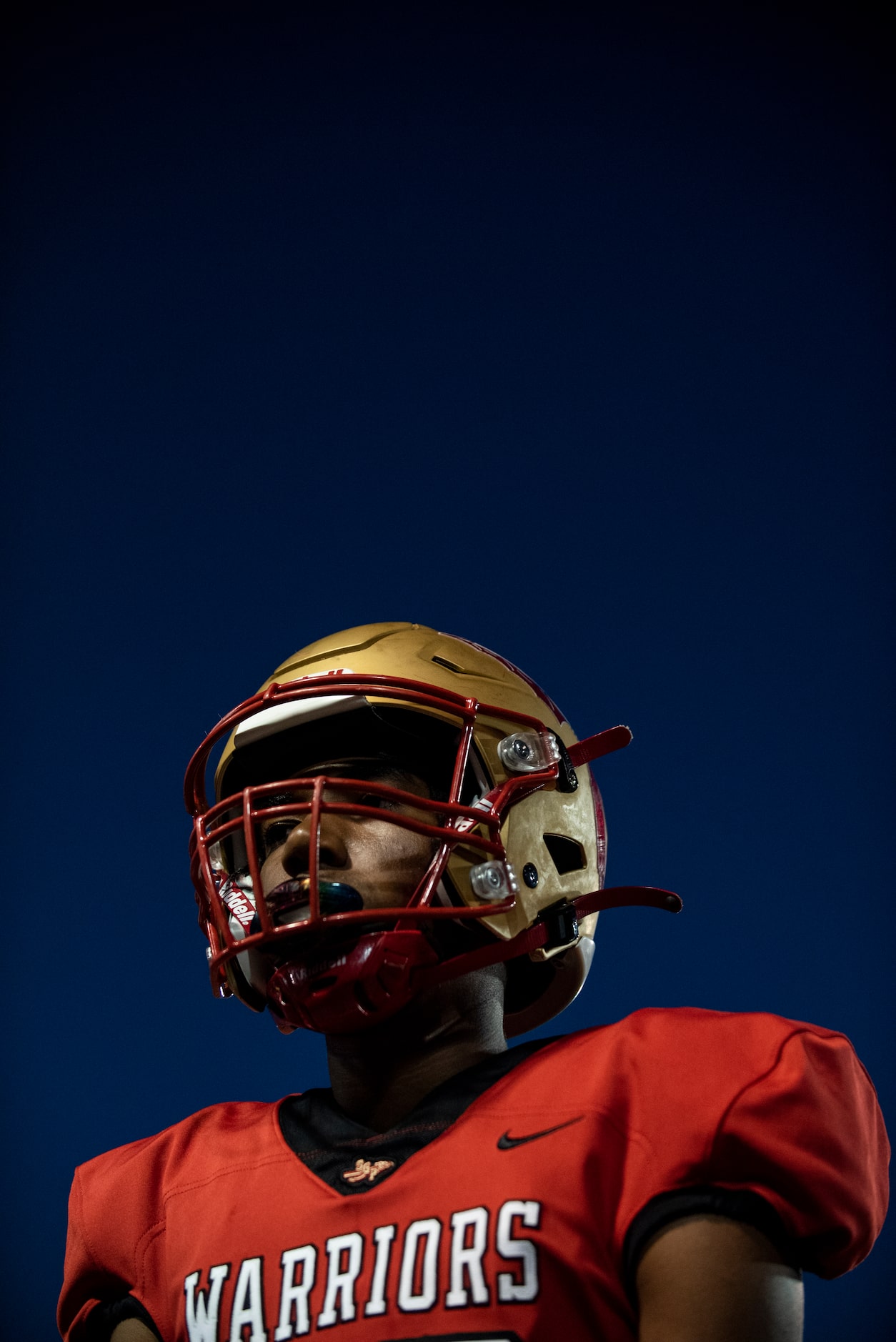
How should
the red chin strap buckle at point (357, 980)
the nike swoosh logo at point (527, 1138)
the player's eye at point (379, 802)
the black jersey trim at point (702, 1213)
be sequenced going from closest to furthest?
the black jersey trim at point (702, 1213), the nike swoosh logo at point (527, 1138), the red chin strap buckle at point (357, 980), the player's eye at point (379, 802)

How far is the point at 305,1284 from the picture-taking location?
1183 millimetres

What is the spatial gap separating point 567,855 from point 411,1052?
0.30 m

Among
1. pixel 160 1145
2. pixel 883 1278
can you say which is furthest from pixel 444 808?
pixel 883 1278

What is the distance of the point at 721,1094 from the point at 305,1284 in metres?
0.43

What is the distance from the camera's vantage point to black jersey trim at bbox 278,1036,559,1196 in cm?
124

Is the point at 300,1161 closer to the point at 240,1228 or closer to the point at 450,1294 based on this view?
the point at 240,1228

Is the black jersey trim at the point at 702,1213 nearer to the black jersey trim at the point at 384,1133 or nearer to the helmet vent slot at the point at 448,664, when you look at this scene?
the black jersey trim at the point at 384,1133

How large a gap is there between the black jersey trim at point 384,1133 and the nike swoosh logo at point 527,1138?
0.29ft

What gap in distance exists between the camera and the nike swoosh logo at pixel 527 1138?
1145mm

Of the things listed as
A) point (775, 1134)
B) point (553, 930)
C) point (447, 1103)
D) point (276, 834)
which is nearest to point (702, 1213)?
point (775, 1134)

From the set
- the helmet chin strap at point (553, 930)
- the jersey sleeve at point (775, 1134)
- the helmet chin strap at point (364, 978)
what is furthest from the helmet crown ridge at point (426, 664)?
the jersey sleeve at point (775, 1134)

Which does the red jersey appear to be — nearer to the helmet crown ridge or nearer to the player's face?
the player's face

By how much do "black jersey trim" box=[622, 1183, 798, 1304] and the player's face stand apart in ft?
1.37

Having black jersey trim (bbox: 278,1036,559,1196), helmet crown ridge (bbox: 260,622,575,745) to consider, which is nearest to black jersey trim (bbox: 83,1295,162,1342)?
black jersey trim (bbox: 278,1036,559,1196)
